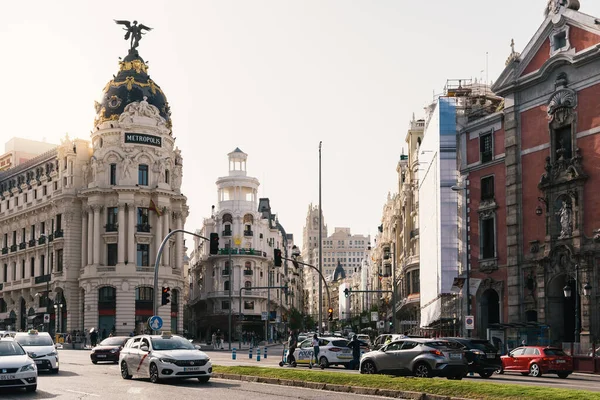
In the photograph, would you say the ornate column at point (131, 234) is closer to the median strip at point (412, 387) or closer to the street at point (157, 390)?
the street at point (157, 390)

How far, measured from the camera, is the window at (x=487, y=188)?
51.8 metres

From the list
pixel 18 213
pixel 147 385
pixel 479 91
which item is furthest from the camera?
pixel 18 213

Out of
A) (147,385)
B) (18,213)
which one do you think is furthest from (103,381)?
(18,213)

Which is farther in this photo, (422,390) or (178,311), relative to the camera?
(178,311)

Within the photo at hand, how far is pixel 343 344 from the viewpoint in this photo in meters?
37.8

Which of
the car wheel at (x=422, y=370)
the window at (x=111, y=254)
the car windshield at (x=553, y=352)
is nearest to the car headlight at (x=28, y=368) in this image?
the car wheel at (x=422, y=370)

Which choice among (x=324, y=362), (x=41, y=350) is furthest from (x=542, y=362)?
(x=41, y=350)

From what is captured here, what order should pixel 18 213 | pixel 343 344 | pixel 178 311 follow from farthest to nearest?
pixel 18 213 < pixel 178 311 < pixel 343 344

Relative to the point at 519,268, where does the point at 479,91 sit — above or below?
above

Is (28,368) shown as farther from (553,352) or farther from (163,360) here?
(553,352)

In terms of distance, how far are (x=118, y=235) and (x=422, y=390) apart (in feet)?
229

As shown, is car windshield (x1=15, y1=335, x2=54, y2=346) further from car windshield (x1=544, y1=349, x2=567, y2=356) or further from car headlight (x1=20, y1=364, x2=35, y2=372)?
car windshield (x1=544, y1=349, x2=567, y2=356)

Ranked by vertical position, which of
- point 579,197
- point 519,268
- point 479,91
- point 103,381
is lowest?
point 103,381

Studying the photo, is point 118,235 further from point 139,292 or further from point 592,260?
point 592,260
